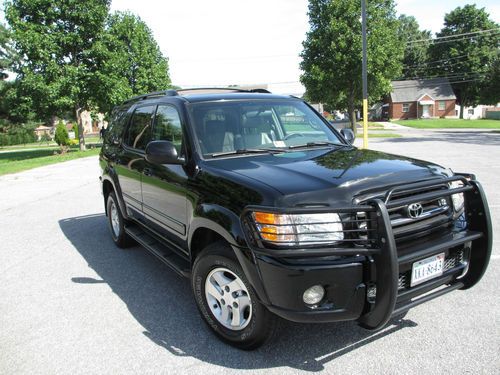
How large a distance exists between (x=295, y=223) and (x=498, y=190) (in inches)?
296

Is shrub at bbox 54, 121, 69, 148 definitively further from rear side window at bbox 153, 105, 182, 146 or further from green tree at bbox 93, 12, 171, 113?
rear side window at bbox 153, 105, 182, 146

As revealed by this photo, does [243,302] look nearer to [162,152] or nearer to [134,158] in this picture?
[162,152]

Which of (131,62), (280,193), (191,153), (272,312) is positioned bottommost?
(272,312)

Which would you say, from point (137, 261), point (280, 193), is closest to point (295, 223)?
point (280, 193)

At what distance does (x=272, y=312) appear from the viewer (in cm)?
282

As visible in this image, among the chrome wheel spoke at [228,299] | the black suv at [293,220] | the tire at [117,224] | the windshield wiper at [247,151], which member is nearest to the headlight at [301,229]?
the black suv at [293,220]

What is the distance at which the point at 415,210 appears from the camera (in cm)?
291

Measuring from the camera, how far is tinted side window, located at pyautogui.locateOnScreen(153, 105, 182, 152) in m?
3.96

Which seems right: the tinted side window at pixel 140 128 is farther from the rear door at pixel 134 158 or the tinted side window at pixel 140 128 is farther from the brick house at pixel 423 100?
the brick house at pixel 423 100

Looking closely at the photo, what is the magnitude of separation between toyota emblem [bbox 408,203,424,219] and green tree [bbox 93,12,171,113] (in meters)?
23.9

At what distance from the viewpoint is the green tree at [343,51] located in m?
27.6

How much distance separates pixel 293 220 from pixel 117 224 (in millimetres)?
3820

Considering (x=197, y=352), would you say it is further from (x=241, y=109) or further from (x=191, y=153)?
(x=241, y=109)

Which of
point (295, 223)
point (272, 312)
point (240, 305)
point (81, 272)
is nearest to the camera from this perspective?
point (295, 223)
